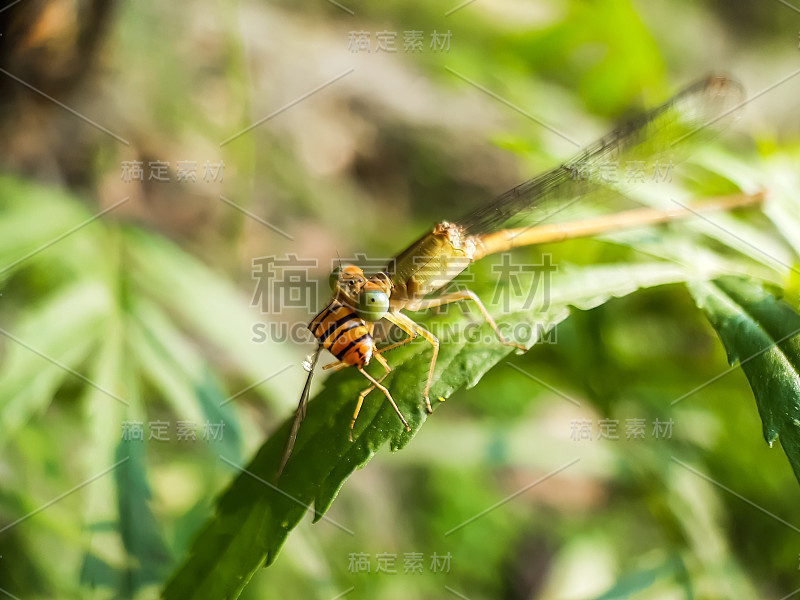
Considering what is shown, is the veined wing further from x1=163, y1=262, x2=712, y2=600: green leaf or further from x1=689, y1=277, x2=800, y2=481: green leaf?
x1=689, y1=277, x2=800, y2=481: green leaf

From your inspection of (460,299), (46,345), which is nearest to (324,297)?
(46,345)

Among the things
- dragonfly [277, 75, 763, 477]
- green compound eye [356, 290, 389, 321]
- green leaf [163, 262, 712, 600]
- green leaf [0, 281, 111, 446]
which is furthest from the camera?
green leaf [0, 281, 111, 446]

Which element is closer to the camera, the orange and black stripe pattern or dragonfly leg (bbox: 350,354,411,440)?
dragonfly leg (bbox: 350,354,411,440)

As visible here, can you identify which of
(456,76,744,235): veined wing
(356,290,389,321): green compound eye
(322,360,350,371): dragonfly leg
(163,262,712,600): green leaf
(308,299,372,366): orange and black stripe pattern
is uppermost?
(456,76,744,235): veined wing

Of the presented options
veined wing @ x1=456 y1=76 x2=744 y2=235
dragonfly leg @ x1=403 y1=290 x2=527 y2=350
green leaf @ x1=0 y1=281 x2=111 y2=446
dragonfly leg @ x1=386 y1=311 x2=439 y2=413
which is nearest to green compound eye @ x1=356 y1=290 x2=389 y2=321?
dragonfly leg @ x1=386 y1=311 x2=439 y2=413

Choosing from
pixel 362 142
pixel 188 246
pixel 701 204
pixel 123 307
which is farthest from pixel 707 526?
pixel 362 142

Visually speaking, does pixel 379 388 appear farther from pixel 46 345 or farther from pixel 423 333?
pixel 46 345

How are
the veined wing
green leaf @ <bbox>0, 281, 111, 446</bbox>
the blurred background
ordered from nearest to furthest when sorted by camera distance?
green leaf @ <bbox>0, 281, 111, 446</bbox>
the blurred background
the veined wing

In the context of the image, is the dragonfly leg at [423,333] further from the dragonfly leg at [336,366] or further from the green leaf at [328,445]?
the dragonfly leg at [336,366]

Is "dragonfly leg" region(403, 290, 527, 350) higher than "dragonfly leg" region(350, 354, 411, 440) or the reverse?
higher
